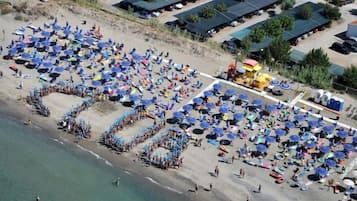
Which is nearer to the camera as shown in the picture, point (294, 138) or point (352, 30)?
point (294, 138)

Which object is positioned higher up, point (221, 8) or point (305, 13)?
point (305, 13)

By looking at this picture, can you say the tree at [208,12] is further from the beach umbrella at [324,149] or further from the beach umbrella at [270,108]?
the beach umbrella at [324,149]

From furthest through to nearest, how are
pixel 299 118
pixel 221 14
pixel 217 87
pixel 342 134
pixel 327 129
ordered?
1. pixel 221 14
2. pixel 217 87
3. pixel 299 118
4. pixel 327 129
5. pixel 342 134

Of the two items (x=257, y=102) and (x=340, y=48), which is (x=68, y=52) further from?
(x=340, y=48)

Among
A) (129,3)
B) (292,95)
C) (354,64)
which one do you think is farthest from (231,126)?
(129,3)

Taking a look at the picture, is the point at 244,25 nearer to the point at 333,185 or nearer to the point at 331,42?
the point at 331,42

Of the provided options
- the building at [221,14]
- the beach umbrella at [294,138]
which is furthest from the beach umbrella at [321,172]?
the building at [221,14]

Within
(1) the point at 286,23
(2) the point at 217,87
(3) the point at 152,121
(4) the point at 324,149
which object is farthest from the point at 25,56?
(4) the point at 324,149
